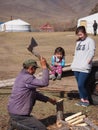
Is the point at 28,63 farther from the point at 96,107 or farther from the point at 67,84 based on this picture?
the point at 67,84

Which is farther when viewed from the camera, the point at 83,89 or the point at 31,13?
the point at 31,13

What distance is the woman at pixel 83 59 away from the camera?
9.17 m

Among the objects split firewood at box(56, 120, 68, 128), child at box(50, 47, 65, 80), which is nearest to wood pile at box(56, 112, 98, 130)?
split firewood at box(56, 120, 68, 128)

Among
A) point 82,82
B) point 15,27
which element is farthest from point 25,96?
point 15,27

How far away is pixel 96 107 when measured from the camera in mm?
9422

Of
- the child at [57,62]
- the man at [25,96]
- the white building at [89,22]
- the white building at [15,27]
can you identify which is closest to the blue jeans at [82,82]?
the child at [57,62]

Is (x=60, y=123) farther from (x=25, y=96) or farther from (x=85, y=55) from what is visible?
(x=85, y=55)

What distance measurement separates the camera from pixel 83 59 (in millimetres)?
9250

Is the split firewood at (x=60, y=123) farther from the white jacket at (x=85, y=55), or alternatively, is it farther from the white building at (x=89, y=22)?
the white building at (x=89, y=22)

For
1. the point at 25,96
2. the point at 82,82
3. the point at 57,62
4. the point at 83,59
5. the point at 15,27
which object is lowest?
the point at 15,27

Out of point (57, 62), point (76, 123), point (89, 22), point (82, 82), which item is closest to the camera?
point (76, 123)

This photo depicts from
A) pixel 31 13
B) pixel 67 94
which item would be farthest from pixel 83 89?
pixel 31 13

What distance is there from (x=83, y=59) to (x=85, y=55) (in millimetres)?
98

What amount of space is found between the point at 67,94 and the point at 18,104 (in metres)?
3.90
